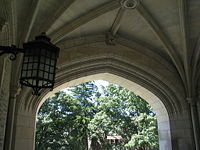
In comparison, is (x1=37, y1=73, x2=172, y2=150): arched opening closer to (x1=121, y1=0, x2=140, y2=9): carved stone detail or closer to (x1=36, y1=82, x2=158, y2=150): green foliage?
(x1=121, y1=0, x2=140, y2=9): carved stone detail

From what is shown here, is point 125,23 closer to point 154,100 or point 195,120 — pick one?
point 154,100

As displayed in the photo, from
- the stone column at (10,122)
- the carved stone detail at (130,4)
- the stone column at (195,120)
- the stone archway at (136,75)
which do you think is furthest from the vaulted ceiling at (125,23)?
the stone column at (10,122)

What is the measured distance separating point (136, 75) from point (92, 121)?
528 centimetres

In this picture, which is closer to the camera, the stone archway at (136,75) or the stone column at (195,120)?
the stone column at (195,120)

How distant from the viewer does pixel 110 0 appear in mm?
5008

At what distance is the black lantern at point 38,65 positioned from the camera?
1.83 m

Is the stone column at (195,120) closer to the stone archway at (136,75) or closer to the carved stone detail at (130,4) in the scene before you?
the stone archway at (136,75)

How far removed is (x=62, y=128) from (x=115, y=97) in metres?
3.37

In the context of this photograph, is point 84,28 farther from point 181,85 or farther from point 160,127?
point 160,127

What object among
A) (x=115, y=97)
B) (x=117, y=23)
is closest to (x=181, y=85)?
(x=117, y=23)

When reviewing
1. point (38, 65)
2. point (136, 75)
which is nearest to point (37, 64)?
point (38, 65)

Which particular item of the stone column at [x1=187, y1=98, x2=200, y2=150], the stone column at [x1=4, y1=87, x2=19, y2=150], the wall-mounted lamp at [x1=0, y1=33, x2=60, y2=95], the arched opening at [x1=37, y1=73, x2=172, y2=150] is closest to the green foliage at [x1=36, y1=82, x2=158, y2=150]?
the arched opening at [x1=37, y1=73, x2=172, y2=150]

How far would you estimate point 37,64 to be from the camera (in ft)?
6.06

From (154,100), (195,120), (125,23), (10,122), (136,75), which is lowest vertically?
(10,122)
